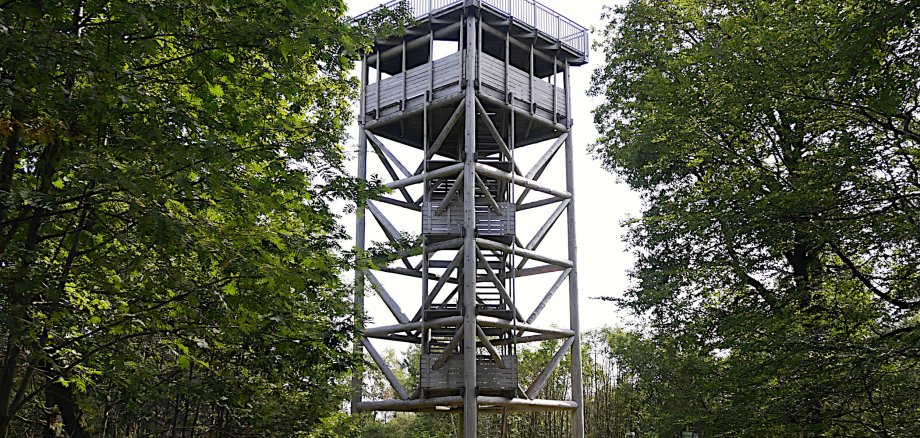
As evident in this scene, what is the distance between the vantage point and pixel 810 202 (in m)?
8.73

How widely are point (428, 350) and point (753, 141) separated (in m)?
11.2

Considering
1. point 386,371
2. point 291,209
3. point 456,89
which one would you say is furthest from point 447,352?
point 291,209

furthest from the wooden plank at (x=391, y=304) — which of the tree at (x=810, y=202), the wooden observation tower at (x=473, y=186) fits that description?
the tree at (x=810, y=202)

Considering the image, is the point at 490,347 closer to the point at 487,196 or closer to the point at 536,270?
the point at 536,270

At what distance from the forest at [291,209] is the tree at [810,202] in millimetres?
41

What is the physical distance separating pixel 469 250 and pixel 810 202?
38.9ft

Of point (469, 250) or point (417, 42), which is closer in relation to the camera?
point (469, 250)

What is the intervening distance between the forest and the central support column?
456 centimetres

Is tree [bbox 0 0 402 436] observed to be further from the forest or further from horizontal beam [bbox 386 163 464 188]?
horizontal beam [bbox 386 163 464 188]

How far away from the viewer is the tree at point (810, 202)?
8156 mm

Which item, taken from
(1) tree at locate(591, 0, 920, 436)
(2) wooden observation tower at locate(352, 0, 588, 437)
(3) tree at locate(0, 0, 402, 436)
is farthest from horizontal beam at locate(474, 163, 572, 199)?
(3) tree at locate(0, 0, 402, 436)

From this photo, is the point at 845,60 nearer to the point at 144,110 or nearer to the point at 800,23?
the point at 800,23

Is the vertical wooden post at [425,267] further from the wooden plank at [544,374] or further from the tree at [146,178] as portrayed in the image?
→ the tree at [146,178]

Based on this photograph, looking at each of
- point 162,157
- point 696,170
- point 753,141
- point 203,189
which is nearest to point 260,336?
point 203,189
